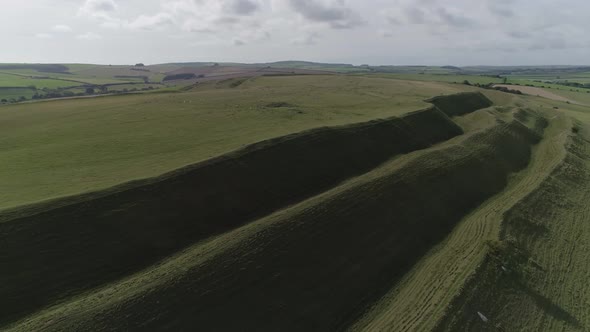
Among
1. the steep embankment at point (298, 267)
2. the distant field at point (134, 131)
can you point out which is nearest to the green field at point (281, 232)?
the steep embankment at point (298, 267)

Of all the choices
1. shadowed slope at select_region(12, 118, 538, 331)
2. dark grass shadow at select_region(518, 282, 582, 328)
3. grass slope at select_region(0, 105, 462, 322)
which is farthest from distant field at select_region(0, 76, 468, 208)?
dark grass shadow at select_region(518, 282, 582, 328)

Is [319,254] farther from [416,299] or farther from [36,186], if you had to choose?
[36,186]

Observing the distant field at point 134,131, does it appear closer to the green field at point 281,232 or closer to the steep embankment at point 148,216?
the green field at point 281,232

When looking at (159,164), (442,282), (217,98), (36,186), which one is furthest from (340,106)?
(36,186)

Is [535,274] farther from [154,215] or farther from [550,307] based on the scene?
[154,215]

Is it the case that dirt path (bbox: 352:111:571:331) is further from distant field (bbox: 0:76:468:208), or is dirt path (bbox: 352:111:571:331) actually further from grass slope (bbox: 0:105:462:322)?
distant field (bbox: 0:76:468:208)
